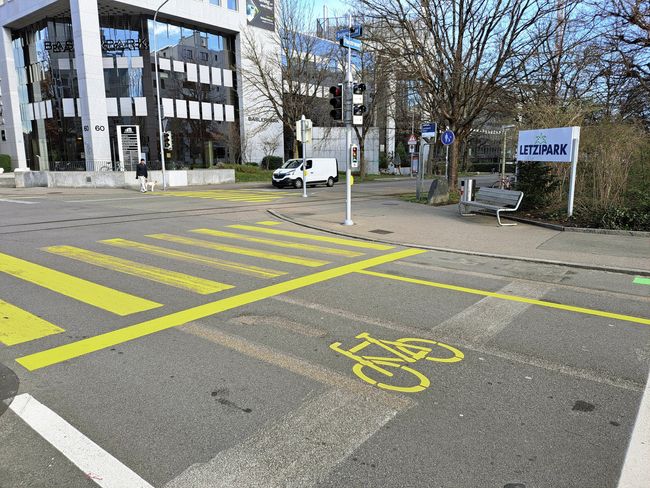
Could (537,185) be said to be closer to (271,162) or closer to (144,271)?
(144,271)

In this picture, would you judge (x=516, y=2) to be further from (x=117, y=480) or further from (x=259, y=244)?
(x=117, y=480)

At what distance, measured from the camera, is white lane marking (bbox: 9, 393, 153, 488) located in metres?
2.79

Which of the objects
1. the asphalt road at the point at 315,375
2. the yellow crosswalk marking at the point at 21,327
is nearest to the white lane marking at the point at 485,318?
the asphalt road at the point at 315,375

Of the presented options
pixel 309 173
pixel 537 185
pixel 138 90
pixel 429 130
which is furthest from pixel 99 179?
pixel 537 185

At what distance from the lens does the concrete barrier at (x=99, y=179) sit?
3136 centimetres

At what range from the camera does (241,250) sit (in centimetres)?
983

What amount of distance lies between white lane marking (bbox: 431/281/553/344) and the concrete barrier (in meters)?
29.2

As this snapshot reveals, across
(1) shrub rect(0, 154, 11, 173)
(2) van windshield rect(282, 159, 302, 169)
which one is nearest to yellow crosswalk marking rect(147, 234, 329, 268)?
(2) van windshield rect(282, 159, 302, 169)

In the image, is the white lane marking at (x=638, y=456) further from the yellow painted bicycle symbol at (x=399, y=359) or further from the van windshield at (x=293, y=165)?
the van windshield at (x=293, y=165)

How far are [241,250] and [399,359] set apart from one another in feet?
19.6

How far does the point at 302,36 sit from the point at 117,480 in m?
40.5

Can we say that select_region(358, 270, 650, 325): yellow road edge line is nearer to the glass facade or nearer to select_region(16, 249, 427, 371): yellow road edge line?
select_region(16, 249, 427, 371): yellow road edge line

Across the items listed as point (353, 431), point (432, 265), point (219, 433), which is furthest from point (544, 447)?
point (432, 265)

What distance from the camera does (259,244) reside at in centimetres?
1061
